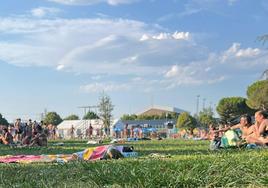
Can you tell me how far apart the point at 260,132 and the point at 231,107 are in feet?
231

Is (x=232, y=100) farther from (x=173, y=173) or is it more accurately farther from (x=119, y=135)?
(x=173, y=173)

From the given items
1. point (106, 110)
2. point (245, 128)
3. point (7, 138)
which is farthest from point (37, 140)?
point (106, 110)

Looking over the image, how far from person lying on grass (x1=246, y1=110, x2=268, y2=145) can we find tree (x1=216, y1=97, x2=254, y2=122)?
67009mm

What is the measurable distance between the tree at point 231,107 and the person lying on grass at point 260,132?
67009 mm

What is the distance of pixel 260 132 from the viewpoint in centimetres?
1590

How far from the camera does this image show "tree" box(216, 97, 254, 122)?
83.6m

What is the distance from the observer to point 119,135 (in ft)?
169

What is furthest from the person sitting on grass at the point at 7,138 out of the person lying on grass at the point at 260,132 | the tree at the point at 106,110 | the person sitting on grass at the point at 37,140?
the tree at the point at 106,110

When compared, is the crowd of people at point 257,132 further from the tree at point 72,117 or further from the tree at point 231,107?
the tree at point 72,117

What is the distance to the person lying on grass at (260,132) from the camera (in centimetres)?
1568

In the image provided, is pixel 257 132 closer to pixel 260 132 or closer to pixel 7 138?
pixel 260 132

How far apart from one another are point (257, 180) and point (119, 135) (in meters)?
45.8

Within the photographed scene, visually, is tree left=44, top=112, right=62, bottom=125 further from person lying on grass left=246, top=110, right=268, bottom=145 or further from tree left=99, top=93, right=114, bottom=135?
person lying on grass left=246, top=110, right=268, bottom=145

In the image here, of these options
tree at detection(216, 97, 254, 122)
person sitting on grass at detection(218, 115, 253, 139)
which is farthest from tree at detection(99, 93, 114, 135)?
person sitting on grass at detection(218, 115, 253, 139)
